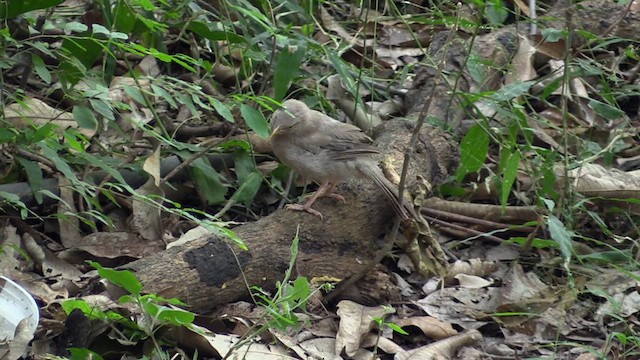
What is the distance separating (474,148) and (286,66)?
1.17 metres

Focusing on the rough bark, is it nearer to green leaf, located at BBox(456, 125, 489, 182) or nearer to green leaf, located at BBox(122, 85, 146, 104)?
green leaf, located at BBox(456, 125, 489, 182)

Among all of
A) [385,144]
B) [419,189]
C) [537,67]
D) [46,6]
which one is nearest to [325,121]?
[385,144]

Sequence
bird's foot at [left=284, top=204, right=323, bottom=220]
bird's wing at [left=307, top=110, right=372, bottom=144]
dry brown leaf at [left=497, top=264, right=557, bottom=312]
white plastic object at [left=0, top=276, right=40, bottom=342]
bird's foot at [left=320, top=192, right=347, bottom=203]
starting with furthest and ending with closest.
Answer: bird's wing at [left=307, top=110, right=372, bottom=144]
bird's foot at [left=320, top=192, right=347, bottom=203]
bird's foot at [left=284, top=204, right=323, bottom=220]
dry brown leaf at [left=497, top=264, right=557, bottom=312]
white plastic object at [left=0, top=276, right=40, bottom=342]

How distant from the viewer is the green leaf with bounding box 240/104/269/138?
4555 mm

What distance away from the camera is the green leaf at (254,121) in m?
4.55

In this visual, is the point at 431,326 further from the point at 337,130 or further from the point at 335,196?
the point at 337,130

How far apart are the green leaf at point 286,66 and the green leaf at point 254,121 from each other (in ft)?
2.25

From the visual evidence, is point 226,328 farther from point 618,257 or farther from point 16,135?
point 618,257

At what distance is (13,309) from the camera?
3988 millimetres

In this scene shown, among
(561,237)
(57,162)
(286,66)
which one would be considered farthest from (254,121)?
(561,237)

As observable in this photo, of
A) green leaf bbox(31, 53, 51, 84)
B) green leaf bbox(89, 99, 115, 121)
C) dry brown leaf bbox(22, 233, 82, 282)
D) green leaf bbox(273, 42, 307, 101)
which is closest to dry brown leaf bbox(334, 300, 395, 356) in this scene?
green leaf bbox(273, 42, 307, 101)

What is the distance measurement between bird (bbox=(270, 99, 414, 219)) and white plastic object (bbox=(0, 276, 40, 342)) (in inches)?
69.7

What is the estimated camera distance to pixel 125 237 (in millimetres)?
5270

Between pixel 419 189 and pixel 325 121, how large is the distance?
76cm
